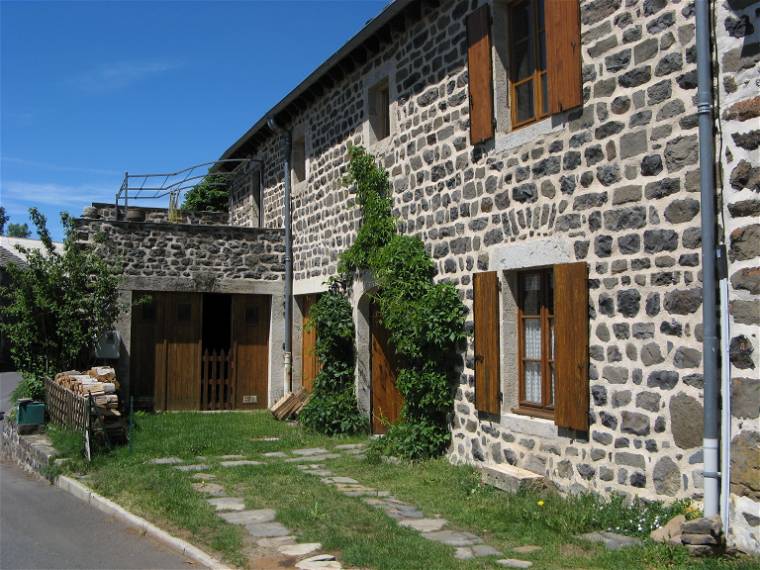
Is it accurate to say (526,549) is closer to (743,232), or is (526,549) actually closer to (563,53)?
(743,232)

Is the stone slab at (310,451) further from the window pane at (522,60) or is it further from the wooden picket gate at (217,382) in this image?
the window pane at (522,60)

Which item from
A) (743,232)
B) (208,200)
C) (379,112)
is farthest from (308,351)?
(208,200)

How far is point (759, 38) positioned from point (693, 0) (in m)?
0.76

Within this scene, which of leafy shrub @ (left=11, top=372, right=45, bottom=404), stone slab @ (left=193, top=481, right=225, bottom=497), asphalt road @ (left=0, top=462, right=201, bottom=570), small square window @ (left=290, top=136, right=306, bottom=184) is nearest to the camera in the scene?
asphalt road @ (left=0, top=462, right=201, bottom=570)

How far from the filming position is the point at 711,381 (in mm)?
5418

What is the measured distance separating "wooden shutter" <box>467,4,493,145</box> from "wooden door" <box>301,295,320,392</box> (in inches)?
243

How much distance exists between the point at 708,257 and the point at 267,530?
4117 mm

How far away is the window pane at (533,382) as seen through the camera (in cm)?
758

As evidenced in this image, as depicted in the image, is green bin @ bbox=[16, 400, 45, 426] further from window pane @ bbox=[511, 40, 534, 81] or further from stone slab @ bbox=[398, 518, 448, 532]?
window pane @ bbox=[511, 40, 534, 81]

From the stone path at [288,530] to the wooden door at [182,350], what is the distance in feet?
15.8

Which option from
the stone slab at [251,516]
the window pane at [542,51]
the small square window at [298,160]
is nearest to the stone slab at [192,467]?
the stone slab at [251,516]

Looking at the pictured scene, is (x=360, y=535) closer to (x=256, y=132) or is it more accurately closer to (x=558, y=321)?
(x=558, y=321)

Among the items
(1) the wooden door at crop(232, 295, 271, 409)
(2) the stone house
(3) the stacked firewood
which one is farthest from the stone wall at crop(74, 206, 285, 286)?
(2) the stone house

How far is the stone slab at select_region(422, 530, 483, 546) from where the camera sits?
5.80 meters
